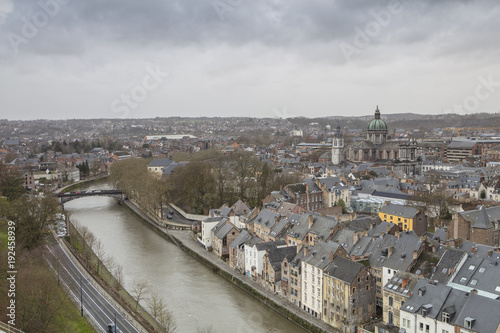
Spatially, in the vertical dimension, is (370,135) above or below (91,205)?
above

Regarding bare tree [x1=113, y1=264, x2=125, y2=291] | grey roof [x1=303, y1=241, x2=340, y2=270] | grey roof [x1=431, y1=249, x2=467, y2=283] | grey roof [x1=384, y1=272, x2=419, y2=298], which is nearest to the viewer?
grey roof [x1=384, y1=272, x2=419, y2=298]

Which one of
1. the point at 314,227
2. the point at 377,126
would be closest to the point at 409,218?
the point at 314,227

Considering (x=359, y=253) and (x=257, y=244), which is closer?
(x=359, y=253)

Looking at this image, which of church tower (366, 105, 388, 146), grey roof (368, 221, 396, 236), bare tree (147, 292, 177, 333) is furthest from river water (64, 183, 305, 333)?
church tower (366, 105, 388, 146)

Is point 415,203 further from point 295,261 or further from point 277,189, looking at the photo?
point 295,261

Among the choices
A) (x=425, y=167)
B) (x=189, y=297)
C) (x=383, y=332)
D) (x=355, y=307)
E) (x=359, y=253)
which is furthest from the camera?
(x=425, y=167)

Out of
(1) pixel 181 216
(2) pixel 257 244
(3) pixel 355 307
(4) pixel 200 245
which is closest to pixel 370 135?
(1) pixel 181 216

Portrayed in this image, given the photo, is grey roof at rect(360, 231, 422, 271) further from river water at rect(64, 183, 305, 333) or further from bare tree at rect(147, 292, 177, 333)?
bare tree at rect(147, 292, 177, 333)

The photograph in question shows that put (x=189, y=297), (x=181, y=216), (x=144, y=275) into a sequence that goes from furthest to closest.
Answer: (x=181, y=216) < (x=144, y=275) < (x=189, y=297)
